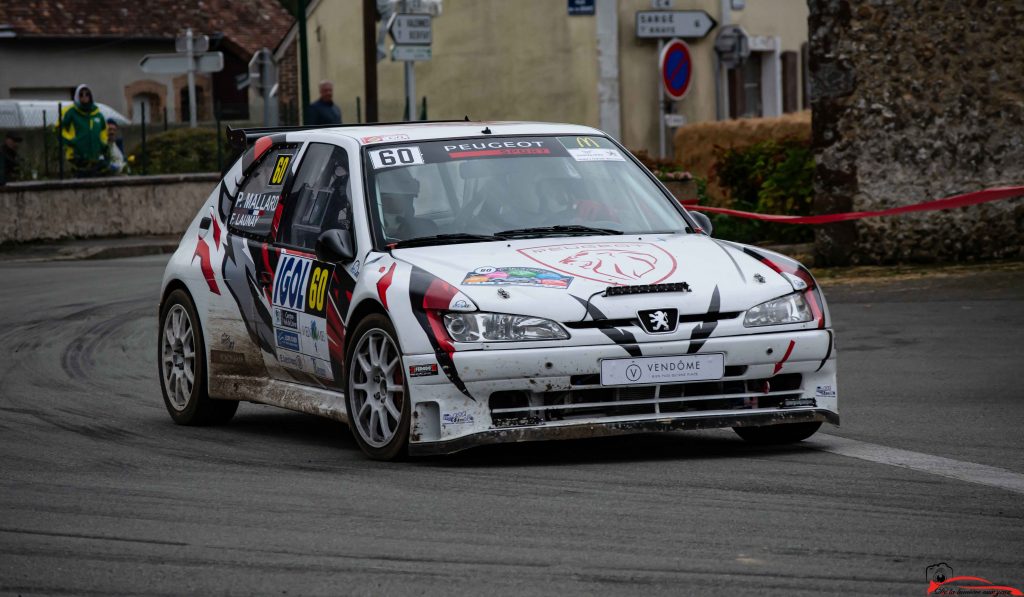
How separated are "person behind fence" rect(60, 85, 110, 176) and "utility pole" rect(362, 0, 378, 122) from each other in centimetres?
459

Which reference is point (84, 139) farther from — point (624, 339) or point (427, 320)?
point (624, 339)

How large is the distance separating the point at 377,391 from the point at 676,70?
20.7 m

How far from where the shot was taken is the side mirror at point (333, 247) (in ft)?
28.8

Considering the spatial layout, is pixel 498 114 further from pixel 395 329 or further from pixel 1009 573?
pixel 1009 573

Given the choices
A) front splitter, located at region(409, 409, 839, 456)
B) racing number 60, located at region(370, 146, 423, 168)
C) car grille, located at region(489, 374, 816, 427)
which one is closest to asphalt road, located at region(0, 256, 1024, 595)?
front splitter, located at region(409, 409, 839, 456)

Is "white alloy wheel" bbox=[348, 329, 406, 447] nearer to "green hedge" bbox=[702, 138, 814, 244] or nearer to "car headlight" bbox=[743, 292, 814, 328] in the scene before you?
"car headlight" bbox=[743, 292, 814, 328]

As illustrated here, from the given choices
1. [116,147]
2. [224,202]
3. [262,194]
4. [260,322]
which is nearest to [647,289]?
[260,322]

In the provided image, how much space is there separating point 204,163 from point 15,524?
27.3 metres

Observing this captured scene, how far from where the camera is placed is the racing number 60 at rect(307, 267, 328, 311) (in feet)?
29.5

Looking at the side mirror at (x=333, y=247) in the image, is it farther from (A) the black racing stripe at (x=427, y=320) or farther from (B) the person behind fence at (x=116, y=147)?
(B) the person behind fence at (x=116, y=147)

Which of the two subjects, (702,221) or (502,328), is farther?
(702,221)

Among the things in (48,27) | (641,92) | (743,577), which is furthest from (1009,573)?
(48,27)

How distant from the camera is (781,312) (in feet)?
27.3

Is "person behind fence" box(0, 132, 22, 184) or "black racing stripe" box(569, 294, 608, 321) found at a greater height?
"person behind fence" box(0, 132, 22, 184)
